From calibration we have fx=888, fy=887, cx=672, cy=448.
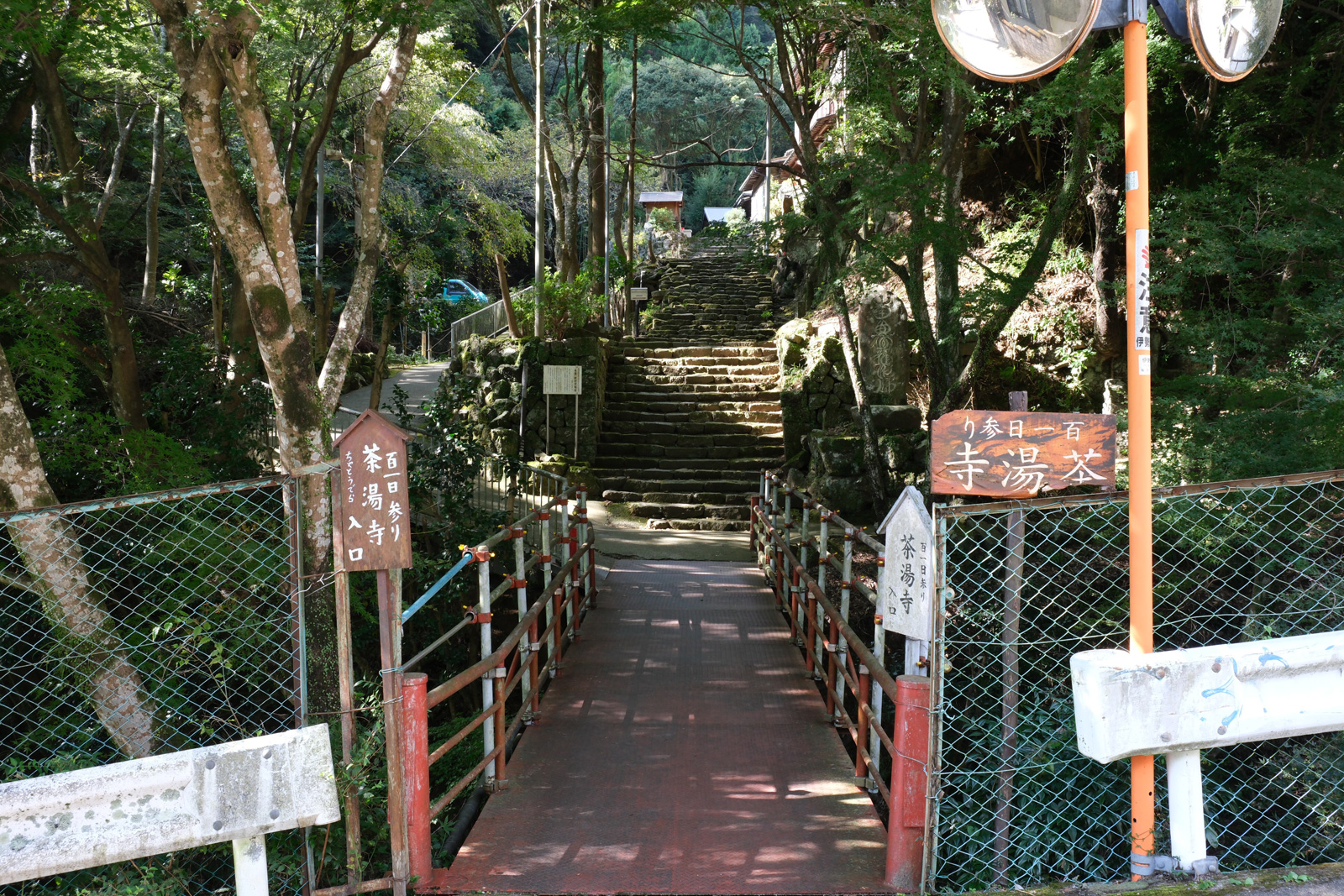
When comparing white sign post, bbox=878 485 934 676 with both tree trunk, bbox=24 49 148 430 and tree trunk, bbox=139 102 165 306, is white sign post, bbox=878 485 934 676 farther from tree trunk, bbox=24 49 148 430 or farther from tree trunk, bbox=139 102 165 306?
tree trunk, bbox=139 102 165 306

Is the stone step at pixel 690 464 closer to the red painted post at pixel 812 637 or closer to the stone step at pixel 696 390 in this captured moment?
the stone step at pixel 696 390

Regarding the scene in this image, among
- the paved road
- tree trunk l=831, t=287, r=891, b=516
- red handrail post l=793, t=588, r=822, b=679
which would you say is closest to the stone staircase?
tree trunk l=831, t=287, r=891, b=516

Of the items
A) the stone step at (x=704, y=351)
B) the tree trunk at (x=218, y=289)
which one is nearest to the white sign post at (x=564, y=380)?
the stone step at (x=704, y=351)

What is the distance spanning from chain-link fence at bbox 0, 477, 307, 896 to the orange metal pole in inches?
110

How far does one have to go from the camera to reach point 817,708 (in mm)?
5379

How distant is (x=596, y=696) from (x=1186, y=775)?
3.50 m

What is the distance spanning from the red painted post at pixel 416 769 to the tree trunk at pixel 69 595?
6.66ft

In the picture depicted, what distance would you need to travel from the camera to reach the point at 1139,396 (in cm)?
288

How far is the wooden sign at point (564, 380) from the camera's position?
1382 centimetres

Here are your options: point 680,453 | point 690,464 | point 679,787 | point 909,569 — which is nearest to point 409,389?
point 680,453

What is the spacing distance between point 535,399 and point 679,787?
1094cm

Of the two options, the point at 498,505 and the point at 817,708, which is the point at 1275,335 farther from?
the point at 498,505

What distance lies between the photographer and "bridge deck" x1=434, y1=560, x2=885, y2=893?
11.4ft

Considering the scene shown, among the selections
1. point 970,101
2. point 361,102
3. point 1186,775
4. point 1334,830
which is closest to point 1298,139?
point 970,101
